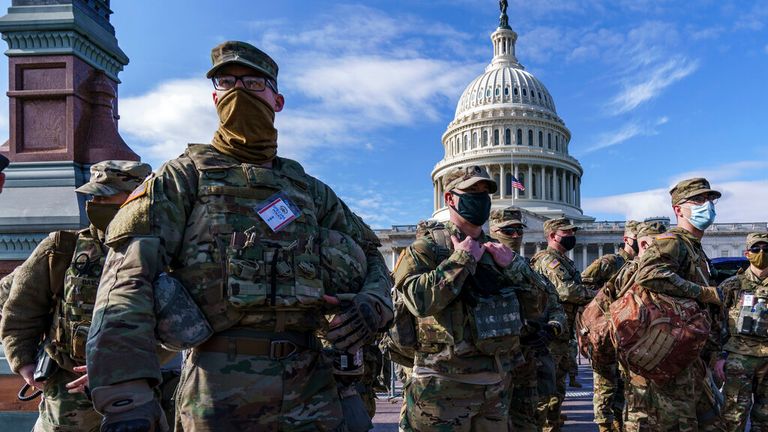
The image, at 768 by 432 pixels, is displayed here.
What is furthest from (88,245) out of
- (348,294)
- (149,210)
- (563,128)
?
(563,128)

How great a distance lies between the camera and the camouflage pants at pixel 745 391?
5.93 meters

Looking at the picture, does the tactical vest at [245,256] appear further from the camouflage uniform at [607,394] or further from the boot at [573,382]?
the boot at [573,382]

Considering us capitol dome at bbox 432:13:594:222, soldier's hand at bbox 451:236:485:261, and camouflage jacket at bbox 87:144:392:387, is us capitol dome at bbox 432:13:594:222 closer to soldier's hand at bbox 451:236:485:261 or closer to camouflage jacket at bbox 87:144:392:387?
soldier's hand at bbox 451:236:485:261

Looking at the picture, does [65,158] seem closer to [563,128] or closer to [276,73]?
[276,73]

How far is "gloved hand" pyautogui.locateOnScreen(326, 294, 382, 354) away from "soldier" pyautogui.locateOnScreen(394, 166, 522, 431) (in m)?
1.15

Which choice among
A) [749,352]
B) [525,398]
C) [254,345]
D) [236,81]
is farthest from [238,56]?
[749,352]

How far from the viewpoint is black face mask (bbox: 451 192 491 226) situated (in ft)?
12.9

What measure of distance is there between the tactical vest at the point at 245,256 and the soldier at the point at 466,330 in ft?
4.26

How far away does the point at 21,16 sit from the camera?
6359 mm

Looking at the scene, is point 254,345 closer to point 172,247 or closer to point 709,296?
point 172,247

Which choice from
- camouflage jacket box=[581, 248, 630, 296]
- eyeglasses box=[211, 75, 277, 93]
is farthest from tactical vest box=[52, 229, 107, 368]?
camouflage jacket box=[581, 248, 630, 296]

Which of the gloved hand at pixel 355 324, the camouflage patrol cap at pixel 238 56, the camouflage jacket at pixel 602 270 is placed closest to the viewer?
the gloved hand at pixel 355 324

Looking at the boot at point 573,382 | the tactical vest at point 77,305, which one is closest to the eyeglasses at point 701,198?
the tactical vest at point 77,305

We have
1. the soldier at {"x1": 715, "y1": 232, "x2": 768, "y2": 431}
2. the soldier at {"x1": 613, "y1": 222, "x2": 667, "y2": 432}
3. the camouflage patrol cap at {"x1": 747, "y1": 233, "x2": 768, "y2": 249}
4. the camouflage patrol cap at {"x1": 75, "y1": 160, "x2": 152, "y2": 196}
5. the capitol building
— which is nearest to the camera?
the camouflage patrol cap at {"x1": 75, "y1": 160, "x2": 152, "y2": 196}
